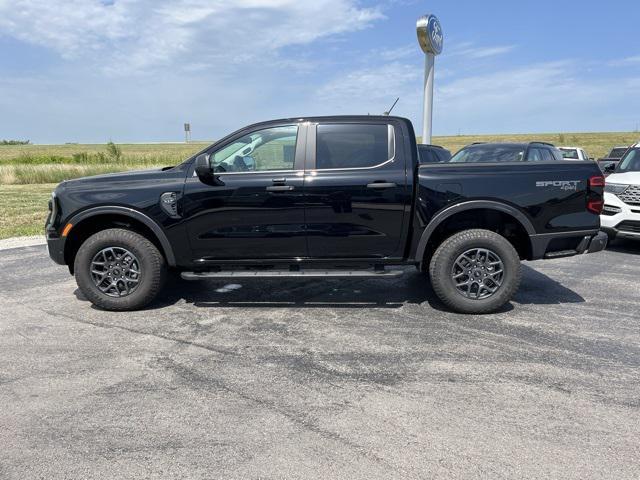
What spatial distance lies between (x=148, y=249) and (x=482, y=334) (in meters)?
3.23

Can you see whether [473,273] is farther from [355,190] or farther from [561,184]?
[355,190]

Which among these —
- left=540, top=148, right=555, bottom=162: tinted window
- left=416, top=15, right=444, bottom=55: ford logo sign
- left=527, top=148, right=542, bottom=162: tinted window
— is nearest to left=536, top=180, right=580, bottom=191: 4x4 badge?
left=527, top=148, right=542, bottom=162: tinted window

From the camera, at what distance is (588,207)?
4.54 metres

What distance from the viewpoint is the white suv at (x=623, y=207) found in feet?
23.7

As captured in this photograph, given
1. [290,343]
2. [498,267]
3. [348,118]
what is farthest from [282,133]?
[498,267]

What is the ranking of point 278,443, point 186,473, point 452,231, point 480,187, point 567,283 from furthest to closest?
point 567,283 < point 452,231 < point 480,187 < point 278,443 < point 186,473

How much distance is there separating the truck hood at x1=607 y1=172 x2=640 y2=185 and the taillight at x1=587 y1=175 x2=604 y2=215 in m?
3.51

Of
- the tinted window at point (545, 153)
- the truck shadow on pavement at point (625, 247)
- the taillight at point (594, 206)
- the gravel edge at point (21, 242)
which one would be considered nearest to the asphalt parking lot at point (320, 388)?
the taillight at point (594, 206)

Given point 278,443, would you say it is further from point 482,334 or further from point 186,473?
point 482,334

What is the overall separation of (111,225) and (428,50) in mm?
14826

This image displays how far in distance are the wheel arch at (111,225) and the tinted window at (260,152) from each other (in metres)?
0.86

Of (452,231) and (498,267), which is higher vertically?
(452,231)

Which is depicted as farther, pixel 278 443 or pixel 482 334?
pixel 482 334

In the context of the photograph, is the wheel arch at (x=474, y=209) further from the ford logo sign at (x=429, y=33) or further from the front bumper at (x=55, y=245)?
the ford logo sign at (x=429, y=33)
